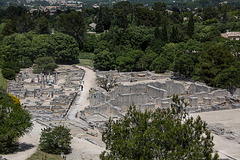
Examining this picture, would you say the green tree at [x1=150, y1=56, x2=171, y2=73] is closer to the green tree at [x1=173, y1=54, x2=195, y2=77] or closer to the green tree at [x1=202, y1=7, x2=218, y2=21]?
the green tree at [x1=173, y1=54, x2=195, y2=77]

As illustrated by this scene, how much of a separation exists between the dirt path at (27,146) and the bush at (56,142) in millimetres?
886

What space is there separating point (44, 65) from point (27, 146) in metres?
36.8

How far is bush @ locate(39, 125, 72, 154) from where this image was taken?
93.2 feet

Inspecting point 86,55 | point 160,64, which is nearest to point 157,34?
point 160,64

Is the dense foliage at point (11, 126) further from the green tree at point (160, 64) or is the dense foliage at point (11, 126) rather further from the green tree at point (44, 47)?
the green tree at point (44, 47)

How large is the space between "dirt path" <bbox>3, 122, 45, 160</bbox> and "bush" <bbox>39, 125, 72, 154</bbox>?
0.89 meters

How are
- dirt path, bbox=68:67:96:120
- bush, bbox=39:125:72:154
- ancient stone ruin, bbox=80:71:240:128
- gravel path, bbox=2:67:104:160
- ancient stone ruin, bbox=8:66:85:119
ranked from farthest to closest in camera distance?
1. ancient stone ruin, bbox=8:66:85:119
2. dirt path, bbox=68:67:96:120
3. ancient stone ruin, bbox=80:71:240:128
4. bush, bbox=39:125:72:154
5. gravel path, bbox=2:67:104:160

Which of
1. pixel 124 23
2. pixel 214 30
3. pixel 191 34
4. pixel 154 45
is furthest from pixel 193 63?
pixel 124 23

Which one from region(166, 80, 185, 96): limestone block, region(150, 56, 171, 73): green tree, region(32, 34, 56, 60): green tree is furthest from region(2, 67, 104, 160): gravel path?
region(32, 34, 56, 60): green tree

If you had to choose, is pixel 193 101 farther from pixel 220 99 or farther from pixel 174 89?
pixel 174 89

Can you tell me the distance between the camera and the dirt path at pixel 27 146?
26234 mm

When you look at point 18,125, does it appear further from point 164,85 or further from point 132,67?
point 132,67

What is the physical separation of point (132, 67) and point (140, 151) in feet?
144

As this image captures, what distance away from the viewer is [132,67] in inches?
2589
